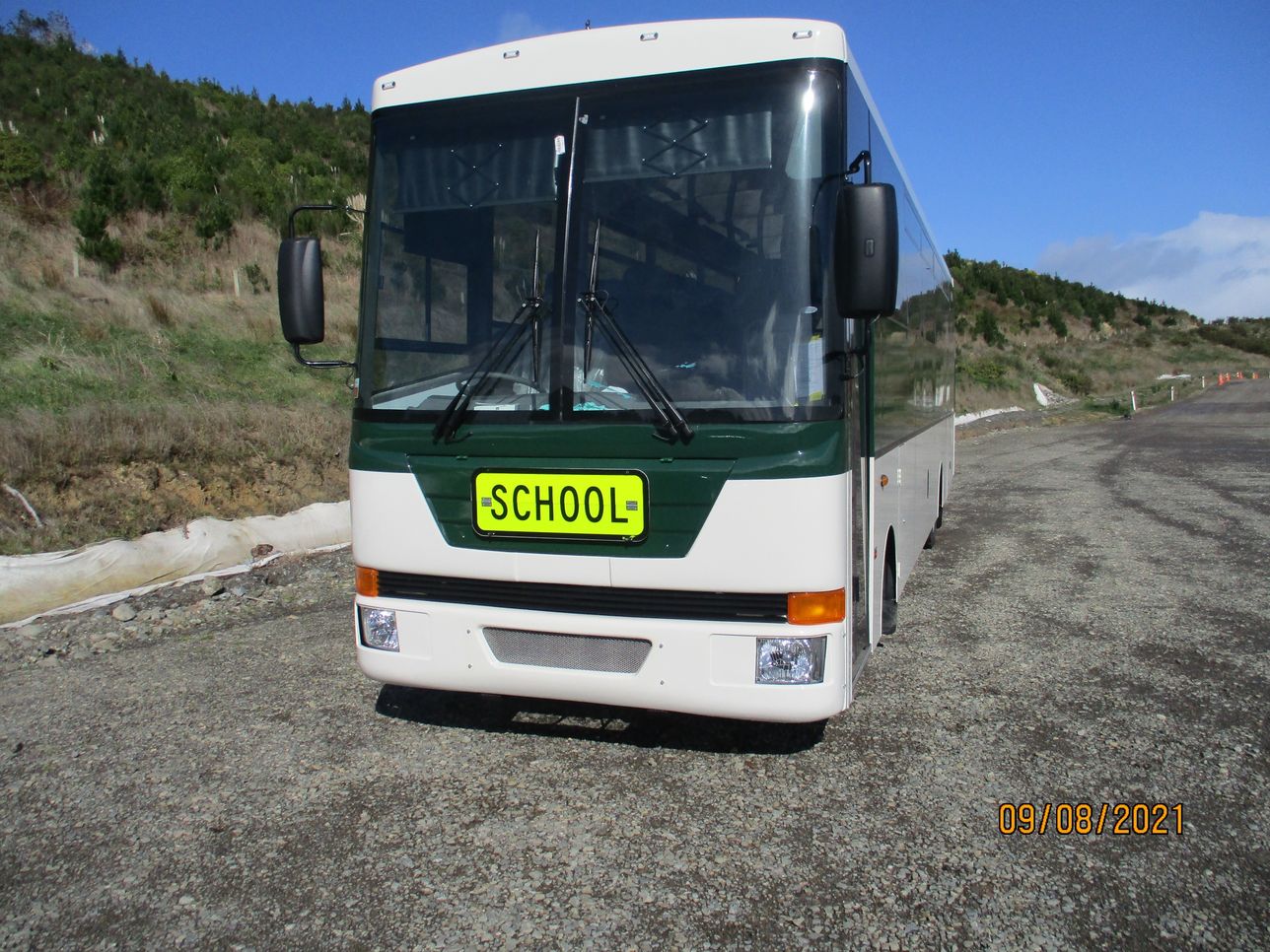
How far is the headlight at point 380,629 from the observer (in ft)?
13.1

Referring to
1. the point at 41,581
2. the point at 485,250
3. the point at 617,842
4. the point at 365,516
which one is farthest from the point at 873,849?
the point at 41,581

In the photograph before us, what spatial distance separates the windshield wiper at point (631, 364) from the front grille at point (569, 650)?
835 mm

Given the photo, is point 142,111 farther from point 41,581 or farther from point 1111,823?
point 1111,823

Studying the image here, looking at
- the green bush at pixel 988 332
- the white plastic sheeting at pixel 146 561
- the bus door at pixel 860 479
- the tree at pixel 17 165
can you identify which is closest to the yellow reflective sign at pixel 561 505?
the bus door at pixel 860 479

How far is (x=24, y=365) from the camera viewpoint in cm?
1039

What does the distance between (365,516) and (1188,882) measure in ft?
10.7

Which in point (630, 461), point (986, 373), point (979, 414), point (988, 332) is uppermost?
point (988, 332)

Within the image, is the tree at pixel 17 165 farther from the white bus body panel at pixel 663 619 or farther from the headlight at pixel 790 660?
the headlight at pixel 790 660

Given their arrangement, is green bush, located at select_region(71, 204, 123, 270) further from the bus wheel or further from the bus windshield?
the bus wheel

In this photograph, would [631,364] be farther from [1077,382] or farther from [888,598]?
[1077,382]

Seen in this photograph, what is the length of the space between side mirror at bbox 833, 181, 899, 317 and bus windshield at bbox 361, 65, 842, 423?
0.19 meters

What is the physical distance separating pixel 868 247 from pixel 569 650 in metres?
1.90

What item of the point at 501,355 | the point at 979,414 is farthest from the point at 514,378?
the point at 979,414

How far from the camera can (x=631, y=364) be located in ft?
11.9
